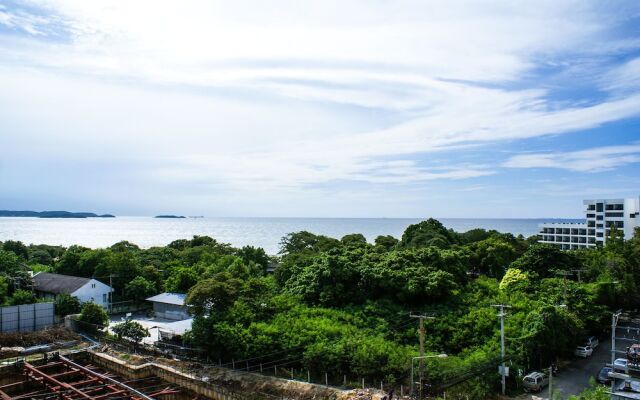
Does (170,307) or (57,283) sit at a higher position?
(57,283)

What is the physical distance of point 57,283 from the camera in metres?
37.8

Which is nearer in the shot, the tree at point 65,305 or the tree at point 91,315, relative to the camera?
the tree at point 91,315

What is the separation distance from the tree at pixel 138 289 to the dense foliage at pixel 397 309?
0.28 feet

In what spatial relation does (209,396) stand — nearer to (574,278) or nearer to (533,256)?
(533,256)

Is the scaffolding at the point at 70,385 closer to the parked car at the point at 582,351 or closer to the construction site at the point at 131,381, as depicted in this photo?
the construction site at the point at 131,381

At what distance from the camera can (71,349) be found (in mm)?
28141

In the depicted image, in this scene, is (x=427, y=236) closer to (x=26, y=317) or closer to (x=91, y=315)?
(x=91, y=315)

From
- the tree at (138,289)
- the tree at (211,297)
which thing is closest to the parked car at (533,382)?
the tree at (211,297)

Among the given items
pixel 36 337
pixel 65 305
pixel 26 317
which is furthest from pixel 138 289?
pixel 36 337

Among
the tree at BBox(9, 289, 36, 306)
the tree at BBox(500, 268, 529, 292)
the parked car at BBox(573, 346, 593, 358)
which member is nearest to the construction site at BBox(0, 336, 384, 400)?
the tree at BBox(9, 289, 36, 306)

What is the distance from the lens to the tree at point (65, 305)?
108 ft

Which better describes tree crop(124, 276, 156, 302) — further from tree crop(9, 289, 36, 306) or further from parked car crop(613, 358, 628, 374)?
parked car crop(613, 358, 628, 374)

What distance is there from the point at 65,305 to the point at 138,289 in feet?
21.5

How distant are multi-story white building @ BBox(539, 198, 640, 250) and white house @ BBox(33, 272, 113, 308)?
196 feet
